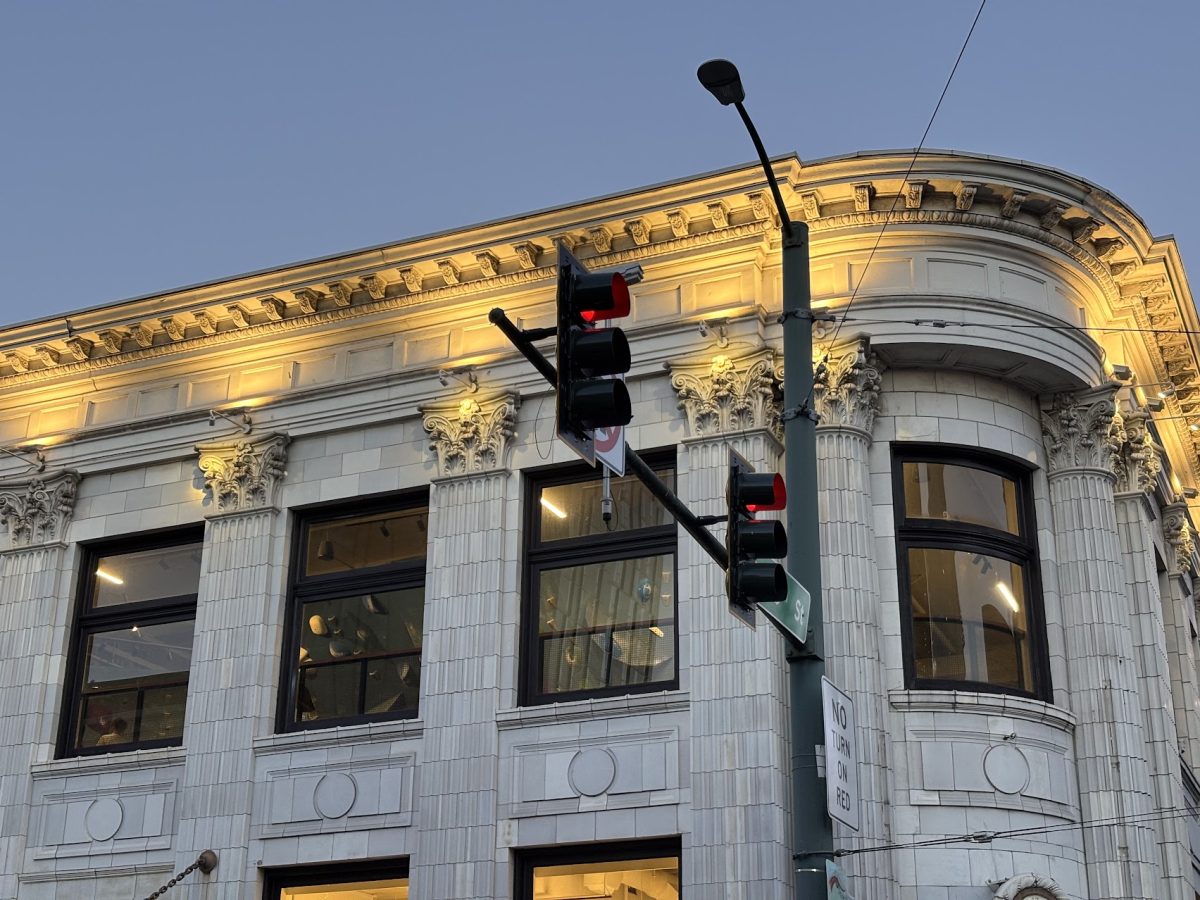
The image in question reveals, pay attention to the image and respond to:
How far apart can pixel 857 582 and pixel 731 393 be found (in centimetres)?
292

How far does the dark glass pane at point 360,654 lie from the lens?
2147 centimetres

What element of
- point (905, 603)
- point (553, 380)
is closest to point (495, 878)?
point (905, 603)

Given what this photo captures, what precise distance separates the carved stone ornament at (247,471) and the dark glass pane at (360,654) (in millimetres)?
1794

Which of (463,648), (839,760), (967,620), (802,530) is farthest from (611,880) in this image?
(802,530)

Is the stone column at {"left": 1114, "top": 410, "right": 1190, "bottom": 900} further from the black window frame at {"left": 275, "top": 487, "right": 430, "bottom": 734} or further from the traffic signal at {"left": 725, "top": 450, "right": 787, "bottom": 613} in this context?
the traffic signal at {"left": 725, "top": 450, "right": 787, "bottom": 613}

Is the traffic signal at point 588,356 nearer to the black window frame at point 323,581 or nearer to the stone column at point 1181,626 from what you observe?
the black window frame at point 323,581

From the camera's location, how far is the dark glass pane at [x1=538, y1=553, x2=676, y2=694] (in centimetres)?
2019

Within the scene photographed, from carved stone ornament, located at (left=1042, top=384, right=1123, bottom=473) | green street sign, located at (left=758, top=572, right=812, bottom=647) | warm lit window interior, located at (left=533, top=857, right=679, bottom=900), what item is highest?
carved stone ornament, located at (left=1042, top=384, right=1123, bottom=473)

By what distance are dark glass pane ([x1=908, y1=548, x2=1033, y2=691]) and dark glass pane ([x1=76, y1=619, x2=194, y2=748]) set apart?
10.3 metres

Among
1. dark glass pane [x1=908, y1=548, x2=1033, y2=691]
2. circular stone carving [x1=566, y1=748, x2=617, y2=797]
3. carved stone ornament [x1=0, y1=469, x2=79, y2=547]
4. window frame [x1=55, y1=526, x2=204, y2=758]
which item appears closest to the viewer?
circular stone carving [x1=566, y1=748, x2=617, y2=797]

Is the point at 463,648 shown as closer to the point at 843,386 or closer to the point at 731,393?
the point at 731,393

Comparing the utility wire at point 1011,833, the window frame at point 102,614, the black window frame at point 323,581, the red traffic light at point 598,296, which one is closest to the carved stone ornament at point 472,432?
the black window frame at point 323,581

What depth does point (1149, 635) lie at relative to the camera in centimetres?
2189

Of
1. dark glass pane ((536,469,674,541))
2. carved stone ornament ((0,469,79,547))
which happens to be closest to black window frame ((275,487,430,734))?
dark glass pane ((536,469,674,541))
